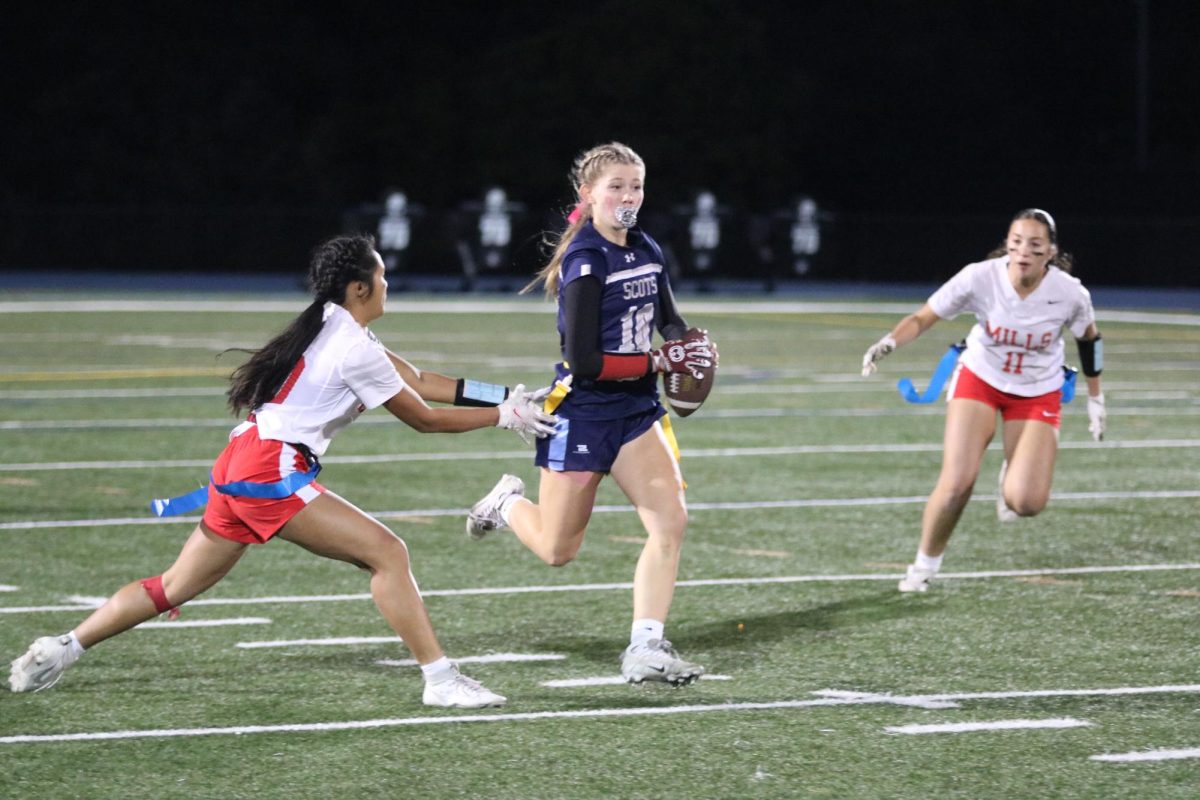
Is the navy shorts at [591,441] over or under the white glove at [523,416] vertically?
under

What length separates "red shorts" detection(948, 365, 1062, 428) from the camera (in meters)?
9.08

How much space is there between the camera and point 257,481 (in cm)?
633

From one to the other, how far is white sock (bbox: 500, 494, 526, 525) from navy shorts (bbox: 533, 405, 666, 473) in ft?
2.13

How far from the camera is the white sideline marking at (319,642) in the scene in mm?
7590

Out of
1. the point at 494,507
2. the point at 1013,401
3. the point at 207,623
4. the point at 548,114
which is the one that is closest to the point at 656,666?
the point at 494,507

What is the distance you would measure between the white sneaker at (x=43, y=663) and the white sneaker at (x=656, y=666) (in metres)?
1.93

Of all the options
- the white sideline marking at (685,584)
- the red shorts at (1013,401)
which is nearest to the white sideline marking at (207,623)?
the white sideline marking at (685,584)

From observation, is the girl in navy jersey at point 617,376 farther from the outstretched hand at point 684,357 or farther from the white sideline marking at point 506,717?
the white sideline marking at point 506,717

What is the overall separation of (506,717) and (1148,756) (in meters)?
2.07

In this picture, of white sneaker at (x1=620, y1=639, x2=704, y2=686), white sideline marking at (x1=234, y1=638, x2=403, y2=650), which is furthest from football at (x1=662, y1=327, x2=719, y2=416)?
white sideline marking at (x1=234, y1=638, x2=403, y2=650)

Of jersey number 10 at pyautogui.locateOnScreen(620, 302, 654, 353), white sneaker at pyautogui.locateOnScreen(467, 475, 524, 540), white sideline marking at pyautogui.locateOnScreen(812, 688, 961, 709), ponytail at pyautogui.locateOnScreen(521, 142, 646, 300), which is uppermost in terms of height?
ponytail at pyautogui.locateOnScreen(521, 142, 646, 300)

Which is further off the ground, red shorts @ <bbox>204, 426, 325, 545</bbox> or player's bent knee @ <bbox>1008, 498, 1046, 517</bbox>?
red shorts @ <bbox>204, 426, 325, 545</bbox>

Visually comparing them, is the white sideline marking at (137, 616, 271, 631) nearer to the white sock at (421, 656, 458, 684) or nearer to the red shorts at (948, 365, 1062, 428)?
the white sock at (421, 656, 458, 684)

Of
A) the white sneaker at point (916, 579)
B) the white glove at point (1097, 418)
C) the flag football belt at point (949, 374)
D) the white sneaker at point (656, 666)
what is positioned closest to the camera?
the white sneaker at point (656, 666)
